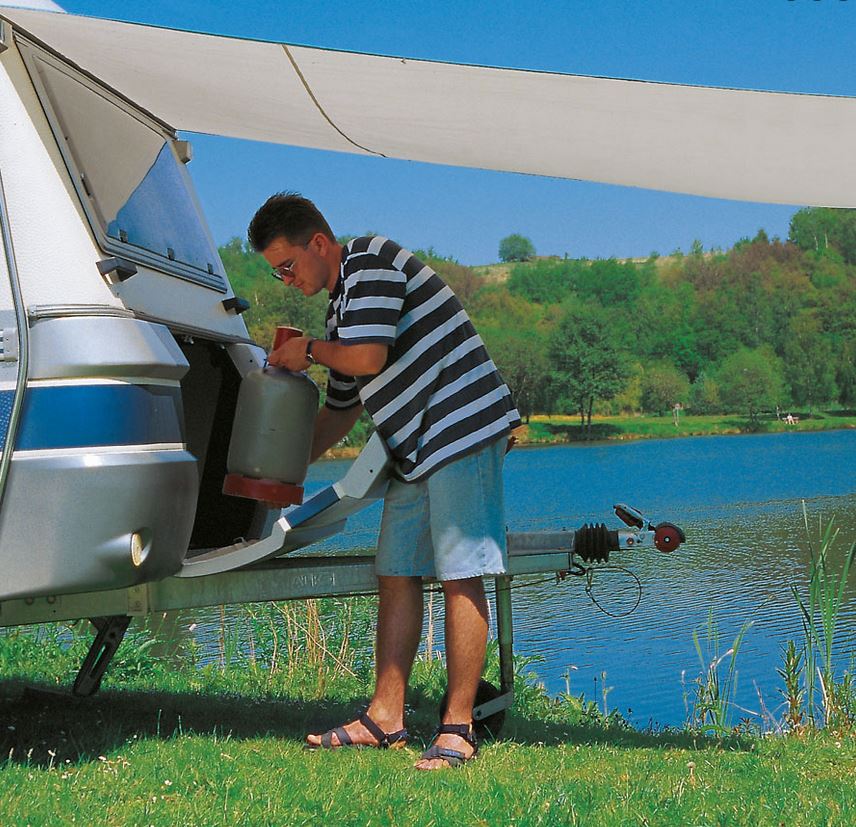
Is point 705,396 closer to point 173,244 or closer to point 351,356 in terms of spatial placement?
point 173,244

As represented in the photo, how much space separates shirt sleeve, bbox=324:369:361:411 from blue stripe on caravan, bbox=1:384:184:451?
102cm

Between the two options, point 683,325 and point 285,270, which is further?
point 683,325

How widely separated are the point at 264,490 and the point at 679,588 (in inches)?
324

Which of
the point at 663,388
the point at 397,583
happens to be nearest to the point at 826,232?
the point at 663,388

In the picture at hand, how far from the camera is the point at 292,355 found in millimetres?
4062

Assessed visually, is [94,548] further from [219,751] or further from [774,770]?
[774,770]

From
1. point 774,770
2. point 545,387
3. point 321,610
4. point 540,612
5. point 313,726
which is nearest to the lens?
point 774,770

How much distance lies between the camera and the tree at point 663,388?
184ft

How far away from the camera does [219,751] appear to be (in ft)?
12.7

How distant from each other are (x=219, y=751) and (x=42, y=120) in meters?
2.05

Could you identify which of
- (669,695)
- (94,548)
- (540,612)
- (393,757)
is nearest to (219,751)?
(393,757)

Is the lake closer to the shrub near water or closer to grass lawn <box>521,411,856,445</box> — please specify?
the shrub near water

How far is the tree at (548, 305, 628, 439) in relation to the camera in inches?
2156

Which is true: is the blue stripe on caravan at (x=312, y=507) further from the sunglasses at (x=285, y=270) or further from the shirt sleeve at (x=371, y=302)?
the sunglasses at (x=285, y=270)
